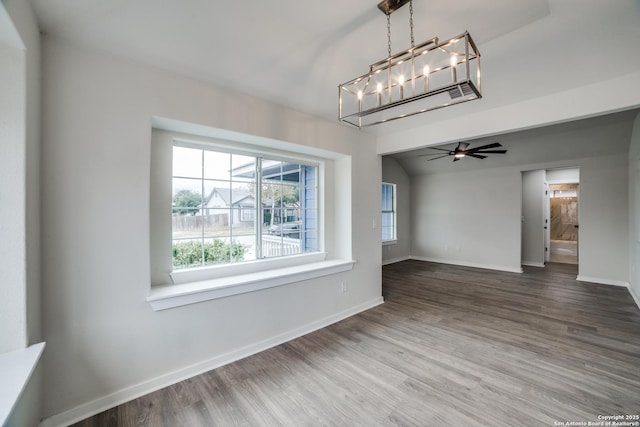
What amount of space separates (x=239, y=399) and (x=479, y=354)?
7.07ft

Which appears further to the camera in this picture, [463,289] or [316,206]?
[463,289]

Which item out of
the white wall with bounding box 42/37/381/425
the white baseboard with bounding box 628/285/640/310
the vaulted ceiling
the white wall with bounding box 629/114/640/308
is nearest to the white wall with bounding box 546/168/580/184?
the white wall with bounding box 629/114/640/308

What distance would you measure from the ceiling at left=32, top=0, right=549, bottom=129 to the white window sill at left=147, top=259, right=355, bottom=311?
1.74 metres

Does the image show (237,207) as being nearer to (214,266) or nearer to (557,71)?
(214,266)

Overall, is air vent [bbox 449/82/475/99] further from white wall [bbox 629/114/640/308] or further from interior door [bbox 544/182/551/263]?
interior door [bbox 544/182/551/263]

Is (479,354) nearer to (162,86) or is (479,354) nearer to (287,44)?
(287,44)

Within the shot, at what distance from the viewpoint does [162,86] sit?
6.59 ft

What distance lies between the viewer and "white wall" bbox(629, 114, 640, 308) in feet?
12.1

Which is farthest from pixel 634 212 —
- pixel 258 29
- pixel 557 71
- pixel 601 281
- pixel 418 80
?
pixel 258 29

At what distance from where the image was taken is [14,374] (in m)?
1.19

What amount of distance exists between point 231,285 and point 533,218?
726 centimetres

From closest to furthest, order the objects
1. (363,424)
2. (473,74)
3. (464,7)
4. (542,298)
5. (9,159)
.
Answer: (9,159), (464,7), (363,424), (473,74), (542,298)

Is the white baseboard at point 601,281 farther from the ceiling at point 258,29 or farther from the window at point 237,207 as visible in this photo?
the ceiling at point 258,29

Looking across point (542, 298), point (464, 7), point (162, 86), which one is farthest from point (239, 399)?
point (542, 298)
